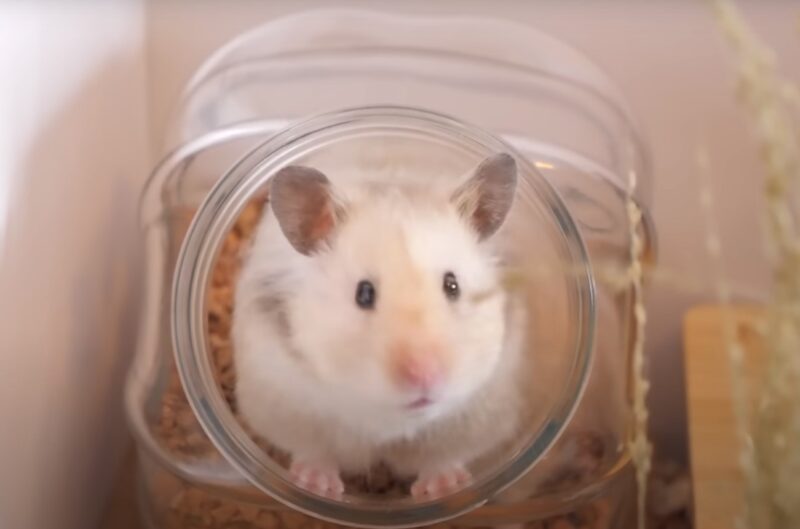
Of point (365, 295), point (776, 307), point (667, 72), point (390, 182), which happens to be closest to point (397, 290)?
point (365, 295)

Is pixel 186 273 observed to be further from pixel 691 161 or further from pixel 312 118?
pixel 691 161

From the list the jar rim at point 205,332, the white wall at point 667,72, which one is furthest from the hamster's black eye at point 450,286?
the white wall at point 667,72

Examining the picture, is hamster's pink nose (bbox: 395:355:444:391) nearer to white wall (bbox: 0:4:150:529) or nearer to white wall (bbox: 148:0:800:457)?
white wall (bbox: 0:4:150:529)

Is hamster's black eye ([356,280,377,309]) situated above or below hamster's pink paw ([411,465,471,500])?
above

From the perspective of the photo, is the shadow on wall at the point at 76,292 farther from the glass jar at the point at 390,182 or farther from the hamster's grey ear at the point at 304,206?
the hamster's grey ear at the point at 304,206

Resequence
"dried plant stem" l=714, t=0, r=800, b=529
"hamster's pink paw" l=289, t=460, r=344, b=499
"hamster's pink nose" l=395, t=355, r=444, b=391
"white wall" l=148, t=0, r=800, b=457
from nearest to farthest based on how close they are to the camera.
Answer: "dried plant stem" l=714, t=0, r=800, b=529 < "hamster's pink nose" l=395, t=355, r=444, b=391 < "hamster's pink paw" l=289, t=460, r=344, b=499 < "white wall" l=148, t=0, r=800, b=457

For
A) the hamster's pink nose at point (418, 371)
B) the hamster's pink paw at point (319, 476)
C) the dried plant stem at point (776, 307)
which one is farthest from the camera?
the hamster's pink paw at point (319, 476)

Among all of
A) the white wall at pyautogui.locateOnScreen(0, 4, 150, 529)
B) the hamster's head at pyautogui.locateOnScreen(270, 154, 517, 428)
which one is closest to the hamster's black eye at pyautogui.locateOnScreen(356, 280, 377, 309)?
→ the hamster's head at pyautogui.locateOnScreen(270, 154, 517, 428)
